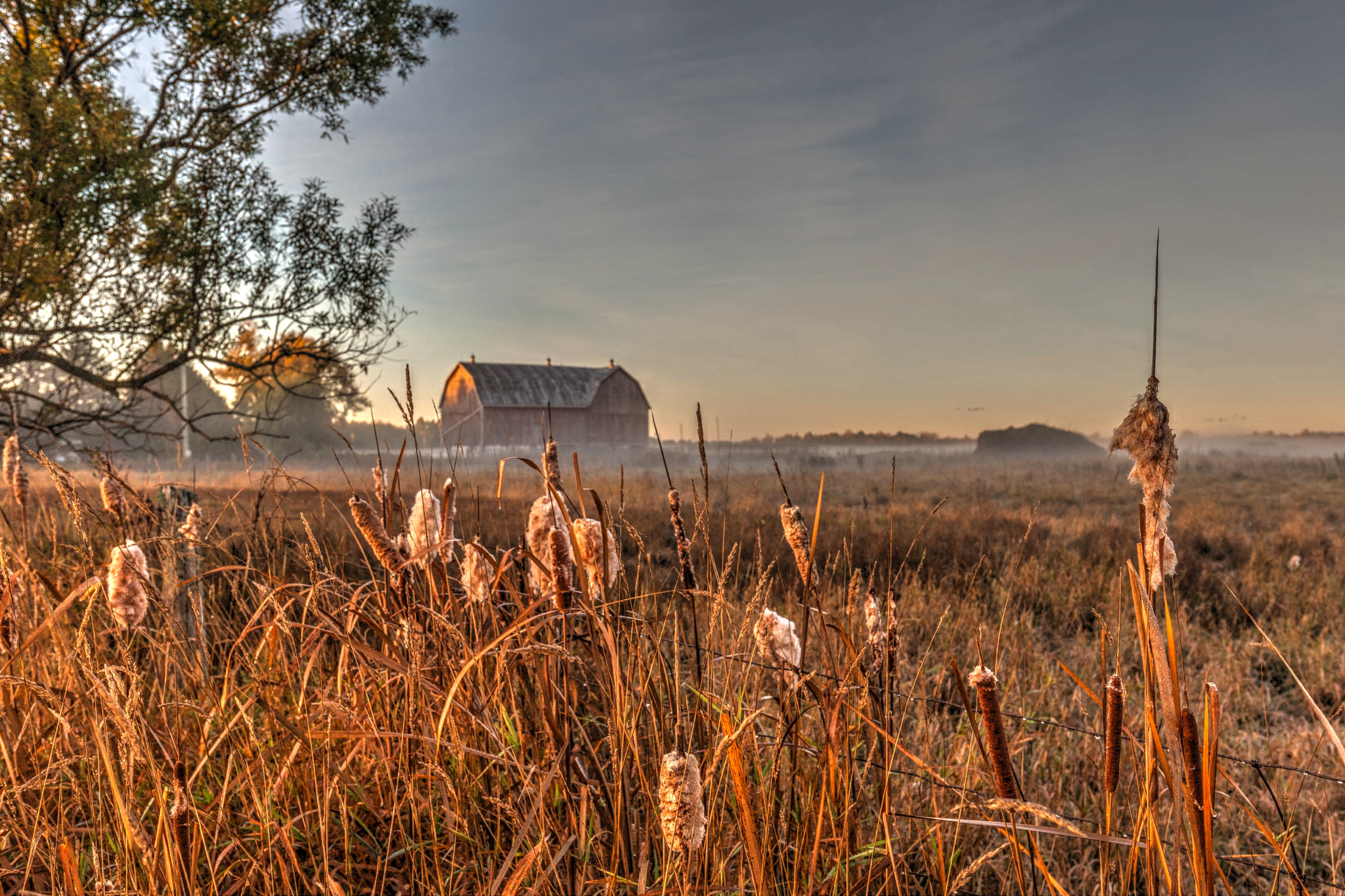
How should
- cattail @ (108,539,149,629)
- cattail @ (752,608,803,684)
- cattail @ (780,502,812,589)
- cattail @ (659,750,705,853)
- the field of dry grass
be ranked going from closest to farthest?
cattail @ (659,750,705,853)
cattail @ (780,502,812,589)
the field of dry grass
cattail @ (752,608,803,684)
cattail @ (108,539,149,629)

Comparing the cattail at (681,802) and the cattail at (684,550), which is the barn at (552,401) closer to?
the cattail at (684,550)

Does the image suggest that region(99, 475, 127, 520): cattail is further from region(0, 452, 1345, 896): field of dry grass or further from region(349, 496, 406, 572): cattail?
region(349, 496, 406, 572): cattail

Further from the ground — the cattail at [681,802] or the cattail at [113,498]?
the cattail at [113,498]

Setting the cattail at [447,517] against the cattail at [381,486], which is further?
the cattail at [381,486]

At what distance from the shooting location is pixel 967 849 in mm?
2643

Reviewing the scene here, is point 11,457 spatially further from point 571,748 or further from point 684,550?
point 684,550

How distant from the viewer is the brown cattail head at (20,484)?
2.90 metres

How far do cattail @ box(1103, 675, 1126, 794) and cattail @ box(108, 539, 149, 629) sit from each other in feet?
7.02

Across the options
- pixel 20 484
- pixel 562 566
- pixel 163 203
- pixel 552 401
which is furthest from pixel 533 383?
pixel 562 566

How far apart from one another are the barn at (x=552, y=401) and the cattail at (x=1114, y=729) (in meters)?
33.9

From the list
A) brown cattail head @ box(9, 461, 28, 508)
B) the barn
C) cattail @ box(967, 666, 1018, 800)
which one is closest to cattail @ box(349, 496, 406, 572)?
cattail @ box(967, 666, 1018, 800)

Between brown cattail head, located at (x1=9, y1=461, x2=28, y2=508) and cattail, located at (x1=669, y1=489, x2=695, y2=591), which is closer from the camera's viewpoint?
cattail, located at (x1=669, y1=489, x2=695, y2=591)

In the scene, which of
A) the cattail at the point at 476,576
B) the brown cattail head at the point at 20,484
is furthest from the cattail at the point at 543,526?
the brown cattail head at the point at 20,484

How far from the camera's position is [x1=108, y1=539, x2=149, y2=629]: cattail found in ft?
6.09
